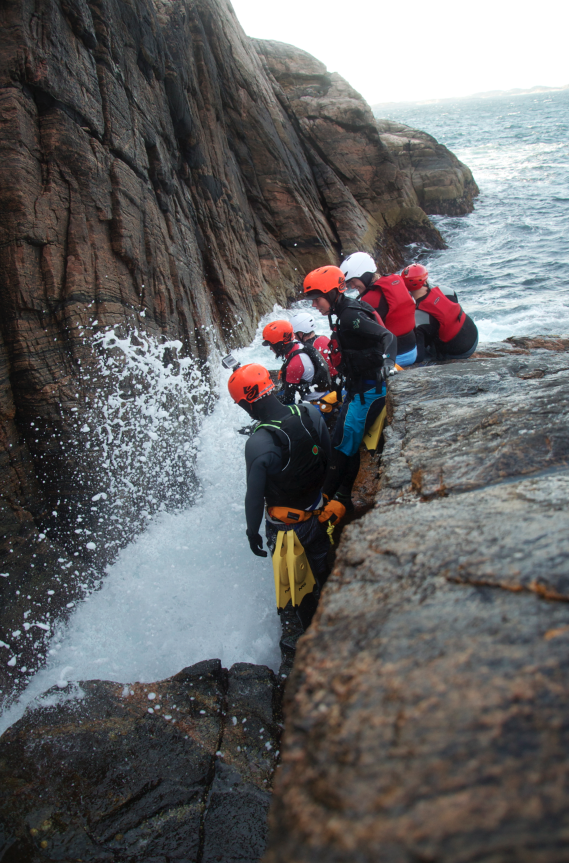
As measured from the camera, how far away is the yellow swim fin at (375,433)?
155 inches

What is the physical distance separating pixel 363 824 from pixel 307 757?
247 millimetres

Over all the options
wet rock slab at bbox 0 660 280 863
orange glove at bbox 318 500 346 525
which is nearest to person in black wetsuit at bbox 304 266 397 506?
orange glove at bbox 318 500 346 525

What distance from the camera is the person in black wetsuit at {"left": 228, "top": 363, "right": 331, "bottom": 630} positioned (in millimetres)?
3484

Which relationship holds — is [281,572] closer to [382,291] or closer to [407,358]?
[407,358]

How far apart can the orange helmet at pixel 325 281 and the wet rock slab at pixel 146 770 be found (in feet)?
10.6

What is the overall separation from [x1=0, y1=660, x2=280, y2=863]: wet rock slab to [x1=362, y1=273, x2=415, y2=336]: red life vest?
3.69m

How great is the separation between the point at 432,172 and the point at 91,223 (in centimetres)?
2024

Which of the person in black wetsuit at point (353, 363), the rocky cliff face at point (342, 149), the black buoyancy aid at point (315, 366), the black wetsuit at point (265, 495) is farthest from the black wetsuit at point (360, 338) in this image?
the rocky cliff face at point (342, 149)

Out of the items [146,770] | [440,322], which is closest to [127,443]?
[146,770]

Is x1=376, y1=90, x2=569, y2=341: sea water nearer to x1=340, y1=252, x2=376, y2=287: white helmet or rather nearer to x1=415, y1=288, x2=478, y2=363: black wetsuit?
x1=415, y1=288, x2=478, y2=363: black wetsuit

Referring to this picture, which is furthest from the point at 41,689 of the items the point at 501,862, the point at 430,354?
the point at 430,354

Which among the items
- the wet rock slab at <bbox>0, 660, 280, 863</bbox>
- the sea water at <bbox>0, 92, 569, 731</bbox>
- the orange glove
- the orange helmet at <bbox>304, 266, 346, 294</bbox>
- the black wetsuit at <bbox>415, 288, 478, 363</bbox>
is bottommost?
the sea water at <bbox>0, 92, 569, 731</bbox>

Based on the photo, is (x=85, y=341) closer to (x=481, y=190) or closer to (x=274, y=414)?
(x=274, y=414)

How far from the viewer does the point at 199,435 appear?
22.4ft
